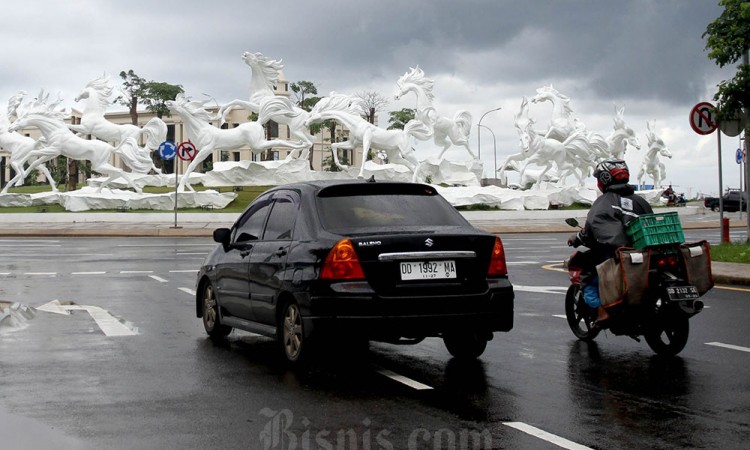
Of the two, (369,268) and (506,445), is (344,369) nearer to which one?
(369,268)

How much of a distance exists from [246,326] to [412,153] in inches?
1858

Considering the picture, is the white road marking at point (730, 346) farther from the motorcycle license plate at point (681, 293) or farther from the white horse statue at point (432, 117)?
the white horse statue at point (432, 117)

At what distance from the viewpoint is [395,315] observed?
308 inches

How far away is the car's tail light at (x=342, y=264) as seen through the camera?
25.8 feet

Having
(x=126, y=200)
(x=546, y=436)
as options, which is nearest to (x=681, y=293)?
(x=546, y=436)

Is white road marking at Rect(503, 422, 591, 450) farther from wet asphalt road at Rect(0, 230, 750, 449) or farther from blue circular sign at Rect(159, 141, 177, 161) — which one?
blue circular sign at Rect(159, 141, 177, 161)

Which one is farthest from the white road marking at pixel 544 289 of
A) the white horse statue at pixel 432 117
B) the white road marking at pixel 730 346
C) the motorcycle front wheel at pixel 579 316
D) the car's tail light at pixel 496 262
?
the white horse statue at pixel 432 117

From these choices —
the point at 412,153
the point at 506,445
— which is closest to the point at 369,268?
the point at 506,445

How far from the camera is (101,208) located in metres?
47.6

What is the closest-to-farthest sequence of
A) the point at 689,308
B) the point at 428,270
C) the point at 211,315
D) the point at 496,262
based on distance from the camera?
1. the point at 428,270
2. the point at 496,262
3. the point at 689,308
4. the point at 211,315

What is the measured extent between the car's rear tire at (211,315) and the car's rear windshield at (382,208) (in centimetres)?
230

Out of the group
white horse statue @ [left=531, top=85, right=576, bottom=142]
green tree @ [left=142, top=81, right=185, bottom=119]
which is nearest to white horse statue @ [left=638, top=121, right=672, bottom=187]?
white horse statue @ [left=531, top=85, right=576, bottom=142]

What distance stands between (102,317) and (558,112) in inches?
2113

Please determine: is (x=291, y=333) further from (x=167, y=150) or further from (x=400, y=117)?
(x=400, y=117)
